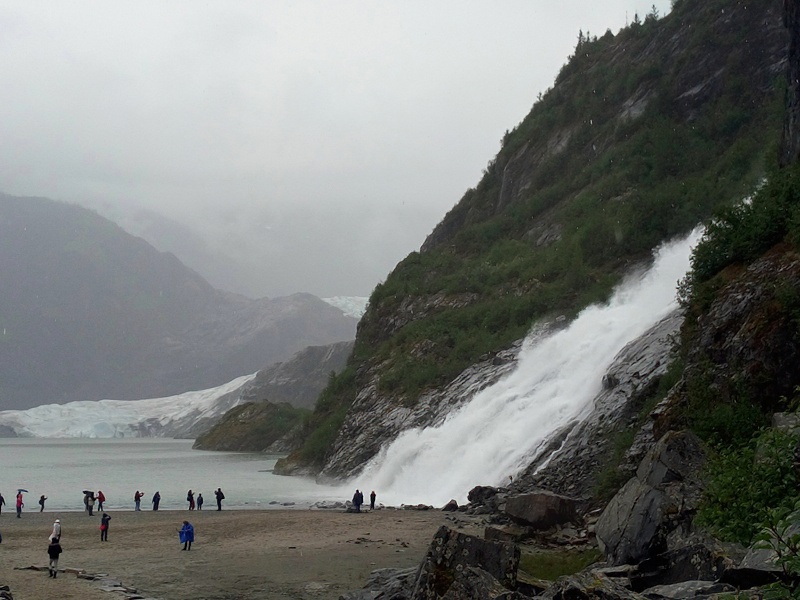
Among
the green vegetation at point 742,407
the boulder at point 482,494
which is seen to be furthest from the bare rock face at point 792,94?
the boulder at point 482,494

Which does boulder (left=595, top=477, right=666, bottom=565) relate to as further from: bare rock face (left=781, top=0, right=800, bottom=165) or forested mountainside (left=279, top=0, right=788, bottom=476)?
forested mountainside (left=279, top=0, right=788, bottom=476)

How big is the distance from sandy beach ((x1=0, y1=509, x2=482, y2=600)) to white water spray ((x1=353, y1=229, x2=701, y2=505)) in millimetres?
4405

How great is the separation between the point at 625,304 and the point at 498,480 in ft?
42.9

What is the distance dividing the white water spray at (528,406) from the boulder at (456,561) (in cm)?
2080

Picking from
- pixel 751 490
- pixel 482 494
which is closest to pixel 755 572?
pixel 751 490

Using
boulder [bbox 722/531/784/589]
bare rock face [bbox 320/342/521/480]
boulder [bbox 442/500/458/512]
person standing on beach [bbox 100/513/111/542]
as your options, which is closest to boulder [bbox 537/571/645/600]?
boulder [bbox 722/531/784/589]

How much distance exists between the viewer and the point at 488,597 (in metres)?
9.71

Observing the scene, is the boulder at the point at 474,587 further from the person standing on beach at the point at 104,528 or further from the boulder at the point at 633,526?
the person standing on beach at the point at 104,528

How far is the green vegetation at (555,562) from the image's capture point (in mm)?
18312

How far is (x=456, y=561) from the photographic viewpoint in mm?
11820

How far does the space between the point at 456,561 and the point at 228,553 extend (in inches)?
614

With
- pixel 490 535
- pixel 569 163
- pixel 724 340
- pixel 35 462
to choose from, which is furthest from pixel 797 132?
pixel 35 462

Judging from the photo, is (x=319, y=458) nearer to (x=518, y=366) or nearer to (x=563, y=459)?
(x=518, y=366)

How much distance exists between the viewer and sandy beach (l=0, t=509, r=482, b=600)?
19828mm
